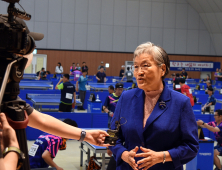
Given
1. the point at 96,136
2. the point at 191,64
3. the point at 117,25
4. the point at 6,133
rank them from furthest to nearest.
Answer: the point at 191,64
the point at 117,25
the point at 96,136
the point at 6,133

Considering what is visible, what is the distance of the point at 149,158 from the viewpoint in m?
2.04

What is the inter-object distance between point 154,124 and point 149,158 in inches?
9.4

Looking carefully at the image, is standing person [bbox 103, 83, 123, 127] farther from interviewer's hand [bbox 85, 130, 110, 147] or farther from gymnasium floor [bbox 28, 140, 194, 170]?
interviewer's hand [bbox 85, 130, 110, 147]

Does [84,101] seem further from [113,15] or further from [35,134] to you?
[113,15]

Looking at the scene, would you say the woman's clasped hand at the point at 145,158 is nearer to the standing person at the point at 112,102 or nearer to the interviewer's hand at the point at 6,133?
the interviewer's hand at the point at 6,133

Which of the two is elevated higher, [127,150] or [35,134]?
[127,150]

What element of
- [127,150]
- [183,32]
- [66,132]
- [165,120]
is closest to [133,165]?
→ [127,150]

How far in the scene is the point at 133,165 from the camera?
208 cm

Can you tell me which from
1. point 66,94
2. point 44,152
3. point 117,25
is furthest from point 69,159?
point 117,25

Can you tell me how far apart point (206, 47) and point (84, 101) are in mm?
19664

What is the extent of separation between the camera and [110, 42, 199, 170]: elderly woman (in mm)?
2090

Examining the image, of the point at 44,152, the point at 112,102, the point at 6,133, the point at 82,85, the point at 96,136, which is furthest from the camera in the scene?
the point at 82,85

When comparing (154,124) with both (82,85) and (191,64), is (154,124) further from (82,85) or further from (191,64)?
(191,64)

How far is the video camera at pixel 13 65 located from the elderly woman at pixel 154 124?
927 millimetres
